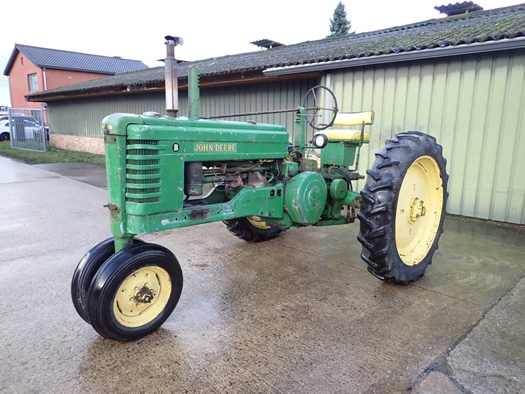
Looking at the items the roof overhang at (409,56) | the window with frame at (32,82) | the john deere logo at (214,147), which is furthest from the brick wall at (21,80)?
the john deere logo at (214,147)

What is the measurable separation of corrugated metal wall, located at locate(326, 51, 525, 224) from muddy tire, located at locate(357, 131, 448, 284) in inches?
83.6

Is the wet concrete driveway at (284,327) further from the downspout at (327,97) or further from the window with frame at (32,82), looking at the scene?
the window with frame at (32,82)

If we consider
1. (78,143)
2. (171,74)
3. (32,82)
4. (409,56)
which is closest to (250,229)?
(171,74)

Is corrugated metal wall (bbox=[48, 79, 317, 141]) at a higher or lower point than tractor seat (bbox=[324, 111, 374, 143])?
higher

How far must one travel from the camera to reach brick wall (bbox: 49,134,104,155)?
1389 centimetres

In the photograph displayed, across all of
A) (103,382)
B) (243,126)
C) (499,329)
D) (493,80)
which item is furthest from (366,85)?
(103,382)

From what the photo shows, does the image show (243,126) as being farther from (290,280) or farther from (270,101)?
(270,101)

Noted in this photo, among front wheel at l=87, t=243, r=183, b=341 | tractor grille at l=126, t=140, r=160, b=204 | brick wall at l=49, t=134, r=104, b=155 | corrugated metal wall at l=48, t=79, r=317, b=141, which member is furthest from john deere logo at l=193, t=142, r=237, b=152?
brick wall at l=49, t=134, r=104, b=155

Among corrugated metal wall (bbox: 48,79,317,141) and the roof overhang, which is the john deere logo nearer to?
the roof overhang

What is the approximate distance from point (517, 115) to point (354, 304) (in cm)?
355

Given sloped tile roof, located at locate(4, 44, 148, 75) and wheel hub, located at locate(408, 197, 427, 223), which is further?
sloped tile roof, located at locate(4, 44, 148, 75)

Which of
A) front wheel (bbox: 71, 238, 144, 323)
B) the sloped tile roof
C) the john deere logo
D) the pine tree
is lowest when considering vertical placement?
front wheel (bbox: 71, 238, 144, 323)

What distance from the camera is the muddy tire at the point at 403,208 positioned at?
276cm

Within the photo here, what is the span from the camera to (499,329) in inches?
94.7
